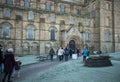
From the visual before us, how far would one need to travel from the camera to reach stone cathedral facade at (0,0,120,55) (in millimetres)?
33812

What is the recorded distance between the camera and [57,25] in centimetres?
3862

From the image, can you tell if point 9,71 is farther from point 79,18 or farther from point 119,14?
point 119,14

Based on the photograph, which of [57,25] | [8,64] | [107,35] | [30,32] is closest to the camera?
[8,64]

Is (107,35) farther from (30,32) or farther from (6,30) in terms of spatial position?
(6,30)

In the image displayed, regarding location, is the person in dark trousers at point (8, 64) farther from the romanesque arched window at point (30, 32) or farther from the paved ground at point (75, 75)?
the romanesque arched window at point (30, 32)

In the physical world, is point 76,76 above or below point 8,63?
below

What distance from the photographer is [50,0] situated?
44.2 m

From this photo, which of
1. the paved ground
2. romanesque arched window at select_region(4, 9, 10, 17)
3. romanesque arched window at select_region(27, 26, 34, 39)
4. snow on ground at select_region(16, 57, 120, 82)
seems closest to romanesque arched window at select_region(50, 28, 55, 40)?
romanesque arched window at select_region(27, 26, 34, 39)

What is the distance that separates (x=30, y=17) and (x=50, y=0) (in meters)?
11.0

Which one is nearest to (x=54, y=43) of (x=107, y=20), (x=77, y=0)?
(x=107, y=20)

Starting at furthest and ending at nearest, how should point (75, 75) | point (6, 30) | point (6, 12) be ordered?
point (6, 12), point (6, 30), point (75, 75)

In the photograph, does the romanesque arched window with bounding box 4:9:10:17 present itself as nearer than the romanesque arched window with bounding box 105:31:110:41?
Yes

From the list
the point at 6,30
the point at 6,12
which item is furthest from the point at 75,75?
the point at 6,12

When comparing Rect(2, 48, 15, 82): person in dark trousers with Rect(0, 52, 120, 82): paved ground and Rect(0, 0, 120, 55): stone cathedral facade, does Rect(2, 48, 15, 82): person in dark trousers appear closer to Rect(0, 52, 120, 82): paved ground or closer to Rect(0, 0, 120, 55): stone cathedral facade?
Rect(0, 52, 120, 82): paved ground
